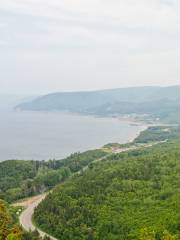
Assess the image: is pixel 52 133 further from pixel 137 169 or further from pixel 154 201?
pixel 154 201

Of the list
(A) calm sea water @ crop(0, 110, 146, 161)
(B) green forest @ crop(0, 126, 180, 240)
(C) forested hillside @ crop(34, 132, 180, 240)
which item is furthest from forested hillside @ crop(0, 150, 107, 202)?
(A) calm sea water @ crop(0, 110, 146, 161)

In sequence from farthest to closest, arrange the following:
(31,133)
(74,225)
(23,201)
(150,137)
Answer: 1. (31,133)
2. (150,137)
3. (23,201)
4. (74,225)

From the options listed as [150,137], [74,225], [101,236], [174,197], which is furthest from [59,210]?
[150,137]

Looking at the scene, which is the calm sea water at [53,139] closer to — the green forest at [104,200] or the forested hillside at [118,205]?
the green forest at [104,200]

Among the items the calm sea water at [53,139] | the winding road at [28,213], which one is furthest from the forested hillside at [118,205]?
the calm sea water at [53,139]

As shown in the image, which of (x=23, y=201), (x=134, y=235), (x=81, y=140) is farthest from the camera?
(x=81, y=140)

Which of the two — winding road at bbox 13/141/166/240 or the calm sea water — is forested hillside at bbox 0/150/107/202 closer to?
winding road at bbox 13/141/166/240

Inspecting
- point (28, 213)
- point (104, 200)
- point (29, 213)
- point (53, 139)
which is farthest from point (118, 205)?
point (53, 139)
